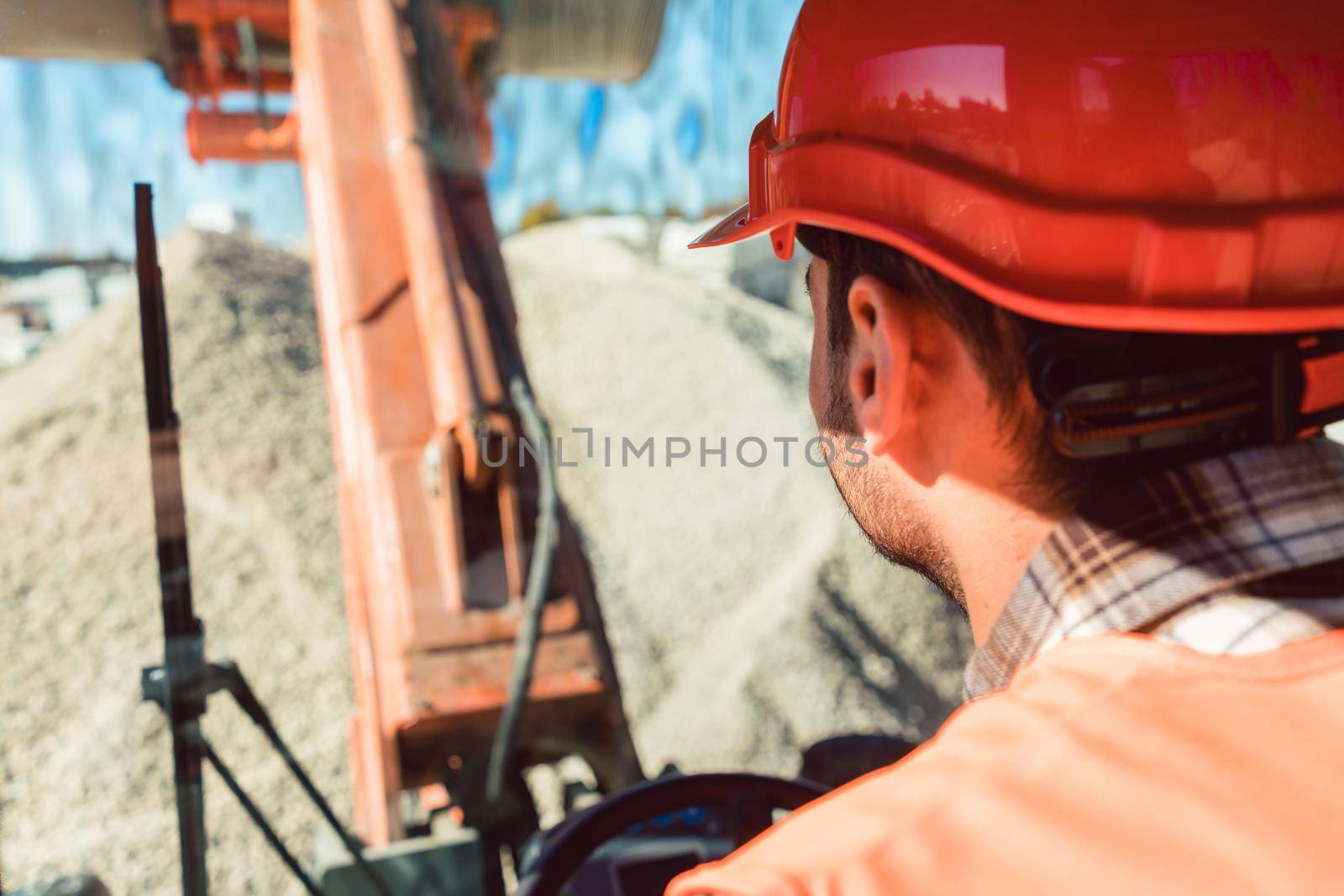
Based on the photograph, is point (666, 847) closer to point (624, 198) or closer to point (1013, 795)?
point (1013, 795)

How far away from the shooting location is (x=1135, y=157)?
2.55 ft

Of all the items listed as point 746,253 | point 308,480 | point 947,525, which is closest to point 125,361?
point 308,480

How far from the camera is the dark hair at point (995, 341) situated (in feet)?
2.63

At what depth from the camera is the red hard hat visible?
760mm

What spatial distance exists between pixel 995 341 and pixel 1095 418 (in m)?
0.12

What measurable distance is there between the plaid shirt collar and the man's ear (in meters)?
0.16

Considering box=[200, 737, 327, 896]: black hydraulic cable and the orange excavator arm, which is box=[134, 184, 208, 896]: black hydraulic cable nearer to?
box=[200, 737, 327, 896]: black hydraulic cable

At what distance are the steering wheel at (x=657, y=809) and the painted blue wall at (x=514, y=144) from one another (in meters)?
0.78

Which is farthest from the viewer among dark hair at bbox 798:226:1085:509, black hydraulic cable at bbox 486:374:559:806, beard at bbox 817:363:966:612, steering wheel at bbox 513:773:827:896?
black hydraulic cable at bbox 486:374:559:806

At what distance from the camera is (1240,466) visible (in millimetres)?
733

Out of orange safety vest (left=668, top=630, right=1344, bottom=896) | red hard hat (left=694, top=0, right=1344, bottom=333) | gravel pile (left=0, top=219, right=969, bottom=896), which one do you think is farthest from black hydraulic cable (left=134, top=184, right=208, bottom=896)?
gravel pile (left=0, top=219, right=969, bottom=896)

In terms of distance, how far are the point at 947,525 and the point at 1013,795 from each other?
323 millimetres

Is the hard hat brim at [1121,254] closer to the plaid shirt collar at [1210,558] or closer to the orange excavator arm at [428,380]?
the plaid shirt collar at [1210,558]

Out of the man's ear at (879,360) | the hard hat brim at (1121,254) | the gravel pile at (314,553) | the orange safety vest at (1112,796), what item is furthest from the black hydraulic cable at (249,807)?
the gravel pile at (314,553)
